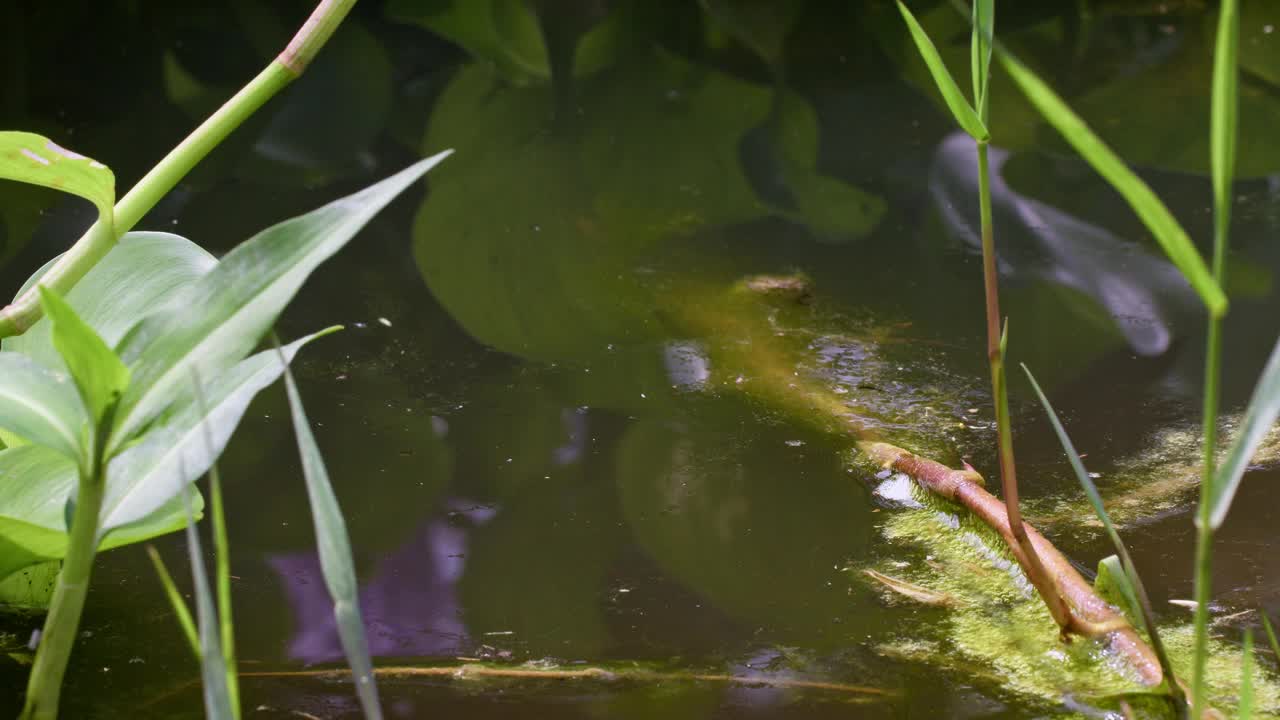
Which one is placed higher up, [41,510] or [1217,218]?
[1217,218]

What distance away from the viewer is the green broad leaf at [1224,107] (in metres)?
0.35

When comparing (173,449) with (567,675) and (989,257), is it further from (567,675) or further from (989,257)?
(989,257)

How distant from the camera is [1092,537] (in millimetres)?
795

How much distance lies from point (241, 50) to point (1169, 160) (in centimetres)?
169

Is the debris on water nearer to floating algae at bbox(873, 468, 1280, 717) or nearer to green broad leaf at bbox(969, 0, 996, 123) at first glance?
floating algae at bbox(873, 468, 1280, 717)

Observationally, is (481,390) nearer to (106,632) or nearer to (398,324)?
(398,324)

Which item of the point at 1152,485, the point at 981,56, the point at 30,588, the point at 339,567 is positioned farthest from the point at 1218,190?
the point at 30,588

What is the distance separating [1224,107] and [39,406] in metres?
0.50

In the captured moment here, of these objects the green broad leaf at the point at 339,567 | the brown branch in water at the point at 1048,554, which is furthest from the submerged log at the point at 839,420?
the green broad leaf at the point at 339,567

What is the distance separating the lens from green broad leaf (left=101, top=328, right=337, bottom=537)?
0.49 m

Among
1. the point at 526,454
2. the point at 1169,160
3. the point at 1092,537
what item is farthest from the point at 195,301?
the point at 1169,160

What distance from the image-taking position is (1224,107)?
1.16 ft

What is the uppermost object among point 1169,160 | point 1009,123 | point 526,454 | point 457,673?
point 1009,123

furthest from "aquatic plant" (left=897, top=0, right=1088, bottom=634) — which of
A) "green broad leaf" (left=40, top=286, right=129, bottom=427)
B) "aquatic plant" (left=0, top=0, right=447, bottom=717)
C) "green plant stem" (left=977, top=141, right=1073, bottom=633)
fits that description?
"green broad leaf" (left=40, top=286, right=129, bottom=427)
